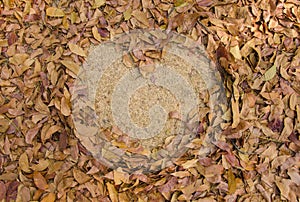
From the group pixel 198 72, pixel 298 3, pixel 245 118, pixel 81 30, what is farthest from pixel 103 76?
pixel 298 3

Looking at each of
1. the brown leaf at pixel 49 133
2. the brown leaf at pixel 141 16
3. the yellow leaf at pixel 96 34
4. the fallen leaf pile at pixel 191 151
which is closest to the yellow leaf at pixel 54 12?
the fallen leaf pile at pixel 191 151

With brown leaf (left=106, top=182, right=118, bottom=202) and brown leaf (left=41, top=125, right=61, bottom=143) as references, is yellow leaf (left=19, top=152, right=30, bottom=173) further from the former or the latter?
brown leaf (left=106, top=182, right=118, bottom=202)

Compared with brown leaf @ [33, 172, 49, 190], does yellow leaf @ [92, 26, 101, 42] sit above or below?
above

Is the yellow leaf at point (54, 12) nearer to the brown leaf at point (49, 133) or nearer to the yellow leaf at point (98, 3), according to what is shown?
the yellow leaf at point (98, 3)

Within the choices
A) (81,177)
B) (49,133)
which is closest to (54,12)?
(49,133)

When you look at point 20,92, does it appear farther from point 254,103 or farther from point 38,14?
point 254,103

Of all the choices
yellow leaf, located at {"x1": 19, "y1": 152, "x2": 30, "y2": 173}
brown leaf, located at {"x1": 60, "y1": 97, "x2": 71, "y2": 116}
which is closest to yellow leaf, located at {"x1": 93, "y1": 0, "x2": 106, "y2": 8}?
brown leaf, located at {"x1": 60, "y1": 97, "x2": 71, "y2": 116}

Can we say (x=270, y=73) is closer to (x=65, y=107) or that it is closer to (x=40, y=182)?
(x=65, y=107)
